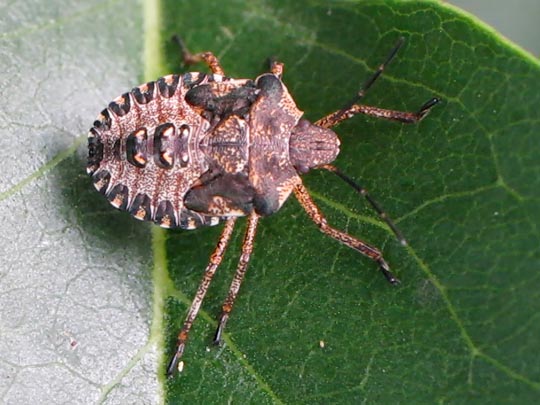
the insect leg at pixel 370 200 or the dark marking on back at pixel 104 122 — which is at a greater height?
the insect leg at pixel 370 200

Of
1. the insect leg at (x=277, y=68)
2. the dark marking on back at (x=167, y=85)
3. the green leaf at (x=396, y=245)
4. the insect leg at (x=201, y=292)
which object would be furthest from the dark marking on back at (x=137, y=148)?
the insect leg at (x=277, y=68)

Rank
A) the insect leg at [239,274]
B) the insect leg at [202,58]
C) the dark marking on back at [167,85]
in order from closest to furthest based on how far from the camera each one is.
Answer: the insect leg at [239,274] < the dark marking on back at [167,85] < the insect leg at [202,58]

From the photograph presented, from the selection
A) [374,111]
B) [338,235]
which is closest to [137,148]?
[338,235]

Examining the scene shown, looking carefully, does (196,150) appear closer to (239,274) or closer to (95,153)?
(95,153)

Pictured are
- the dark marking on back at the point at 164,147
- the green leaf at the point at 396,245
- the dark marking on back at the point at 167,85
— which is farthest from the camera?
the dark marking on back at the point at 167,85

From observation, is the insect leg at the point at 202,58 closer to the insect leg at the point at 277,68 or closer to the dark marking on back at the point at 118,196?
the insect leg at the point at 277,68

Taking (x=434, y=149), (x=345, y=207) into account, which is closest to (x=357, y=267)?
(x=345, y=207)

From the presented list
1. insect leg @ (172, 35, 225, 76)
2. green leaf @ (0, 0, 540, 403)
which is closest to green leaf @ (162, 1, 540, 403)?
green leaf @ (0, 0, 540, 403)
